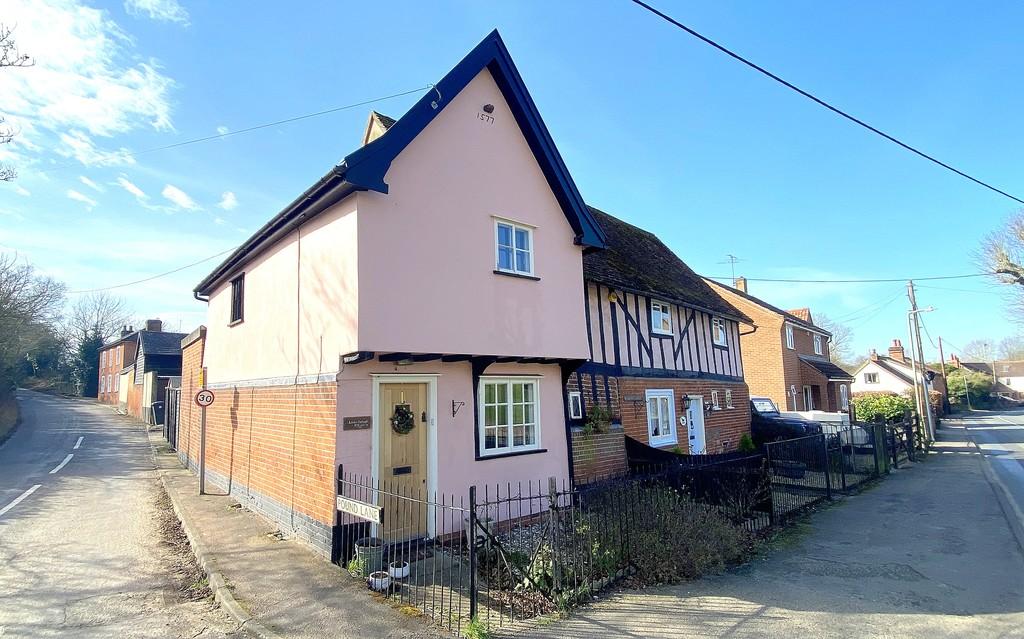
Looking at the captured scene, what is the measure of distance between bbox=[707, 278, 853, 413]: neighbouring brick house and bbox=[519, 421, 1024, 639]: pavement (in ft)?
56.9

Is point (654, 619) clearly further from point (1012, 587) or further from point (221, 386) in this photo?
point (221, 386)

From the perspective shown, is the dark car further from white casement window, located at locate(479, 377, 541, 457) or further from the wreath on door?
the wreath on door

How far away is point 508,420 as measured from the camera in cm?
984

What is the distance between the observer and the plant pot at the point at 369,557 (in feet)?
22.9

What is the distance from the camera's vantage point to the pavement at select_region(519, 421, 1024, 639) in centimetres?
553

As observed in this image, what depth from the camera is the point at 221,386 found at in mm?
13125

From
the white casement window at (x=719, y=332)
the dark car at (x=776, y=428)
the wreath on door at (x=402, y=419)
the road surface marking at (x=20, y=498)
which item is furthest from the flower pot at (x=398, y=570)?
the dark car at (x=776, y=428)

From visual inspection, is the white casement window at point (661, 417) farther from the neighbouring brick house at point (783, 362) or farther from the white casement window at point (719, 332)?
the neighbouring brick house at point (783, 362)

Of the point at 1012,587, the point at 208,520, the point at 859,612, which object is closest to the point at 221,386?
the point at 208,520

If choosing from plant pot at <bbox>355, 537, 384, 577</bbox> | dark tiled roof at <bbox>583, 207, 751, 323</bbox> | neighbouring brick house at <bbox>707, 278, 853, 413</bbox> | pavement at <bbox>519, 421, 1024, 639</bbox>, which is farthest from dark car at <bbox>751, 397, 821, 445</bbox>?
plant pot at <bbox>355, 537, 384, 577</bbox>

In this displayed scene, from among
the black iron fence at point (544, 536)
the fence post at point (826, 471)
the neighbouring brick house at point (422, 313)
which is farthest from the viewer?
the fence post at point (826, 471)

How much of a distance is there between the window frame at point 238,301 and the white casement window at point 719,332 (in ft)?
46.7

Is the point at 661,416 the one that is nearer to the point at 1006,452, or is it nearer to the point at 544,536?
the point at 544,536

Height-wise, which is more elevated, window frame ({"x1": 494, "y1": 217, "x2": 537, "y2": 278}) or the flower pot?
window frame ({"x1": 494, "y1": 217, "x2": 537, "y2": 278})
